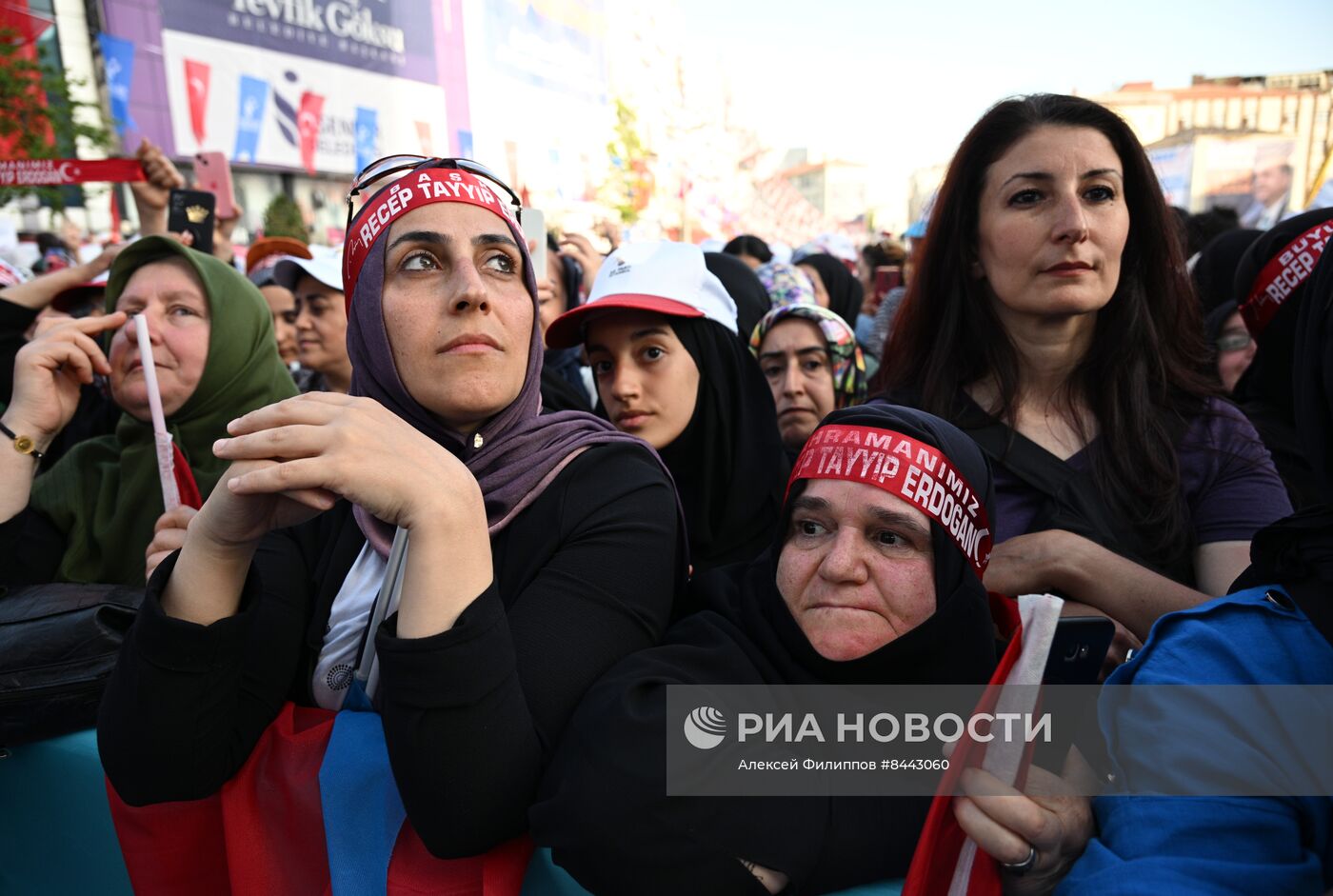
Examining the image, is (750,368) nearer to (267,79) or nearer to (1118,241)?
(1118,241)

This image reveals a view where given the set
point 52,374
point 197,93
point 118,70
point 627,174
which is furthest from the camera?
point 627,174

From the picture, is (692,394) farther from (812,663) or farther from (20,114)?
(20,114)

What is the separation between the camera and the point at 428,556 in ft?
3.72

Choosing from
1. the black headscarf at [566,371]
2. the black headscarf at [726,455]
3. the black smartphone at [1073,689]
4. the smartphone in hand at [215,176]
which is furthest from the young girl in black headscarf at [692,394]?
the smartphone in hand at [215,176]

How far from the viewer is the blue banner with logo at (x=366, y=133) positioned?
2888 centimetres

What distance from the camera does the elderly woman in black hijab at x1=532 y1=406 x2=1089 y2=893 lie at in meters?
1.11

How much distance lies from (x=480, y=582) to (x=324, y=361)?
303 cm

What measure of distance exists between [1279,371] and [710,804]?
7.48ft

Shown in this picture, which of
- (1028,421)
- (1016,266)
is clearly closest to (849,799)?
(1028,421)

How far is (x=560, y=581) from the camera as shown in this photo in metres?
1.33

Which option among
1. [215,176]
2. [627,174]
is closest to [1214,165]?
[627,174]

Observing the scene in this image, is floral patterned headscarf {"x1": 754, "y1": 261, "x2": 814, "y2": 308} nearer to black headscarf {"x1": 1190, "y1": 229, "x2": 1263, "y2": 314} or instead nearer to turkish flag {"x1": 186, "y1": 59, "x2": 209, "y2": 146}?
black headscarf {"x1": 1190, "y1": 229, "x2": 1263, "y2": 314}

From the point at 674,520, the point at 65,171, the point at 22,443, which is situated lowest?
the point at 674,520

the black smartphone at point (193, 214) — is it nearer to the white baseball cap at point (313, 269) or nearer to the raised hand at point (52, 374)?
the white baseball cap at point (313, 269)
